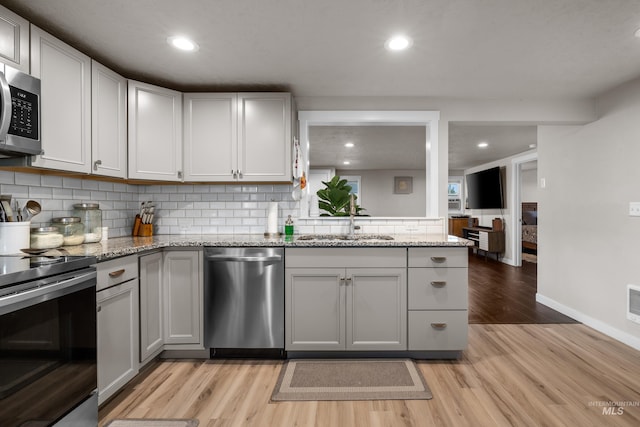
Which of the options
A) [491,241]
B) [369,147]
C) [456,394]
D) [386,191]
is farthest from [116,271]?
[386,191]

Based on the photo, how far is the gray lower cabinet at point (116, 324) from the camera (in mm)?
1748

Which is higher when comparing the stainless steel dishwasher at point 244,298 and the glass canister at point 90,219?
the glass canister at point 90,219

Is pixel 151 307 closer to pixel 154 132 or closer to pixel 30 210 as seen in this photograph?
pixel 30 210

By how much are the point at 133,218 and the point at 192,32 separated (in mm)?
1784

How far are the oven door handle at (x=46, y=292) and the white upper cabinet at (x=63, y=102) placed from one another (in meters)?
0.73

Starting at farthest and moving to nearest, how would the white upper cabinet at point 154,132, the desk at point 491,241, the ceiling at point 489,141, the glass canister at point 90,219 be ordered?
the desk at point 491,241 < the ceiling at point 489,141 < the white upper cabinet at point 154,132 < the glass canister at point 90,219

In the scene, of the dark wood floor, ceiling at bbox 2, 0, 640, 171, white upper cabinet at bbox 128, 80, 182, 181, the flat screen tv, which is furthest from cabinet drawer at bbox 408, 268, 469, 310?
the flat screen tv

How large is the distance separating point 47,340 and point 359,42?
225 cm

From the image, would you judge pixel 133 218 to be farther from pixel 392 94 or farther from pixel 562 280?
pixel 562 280

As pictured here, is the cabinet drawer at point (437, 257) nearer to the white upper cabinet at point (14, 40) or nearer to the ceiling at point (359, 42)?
the ceiling at point (359, 42)

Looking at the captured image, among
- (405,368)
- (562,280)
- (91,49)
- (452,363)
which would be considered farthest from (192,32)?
(562,280)

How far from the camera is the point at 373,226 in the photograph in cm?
305

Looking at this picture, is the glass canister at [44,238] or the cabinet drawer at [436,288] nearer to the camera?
the glass canister at [44,238]

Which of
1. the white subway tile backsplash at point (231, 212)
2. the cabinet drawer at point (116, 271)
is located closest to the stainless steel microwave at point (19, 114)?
the cabinet drawer at point (116, 271)
